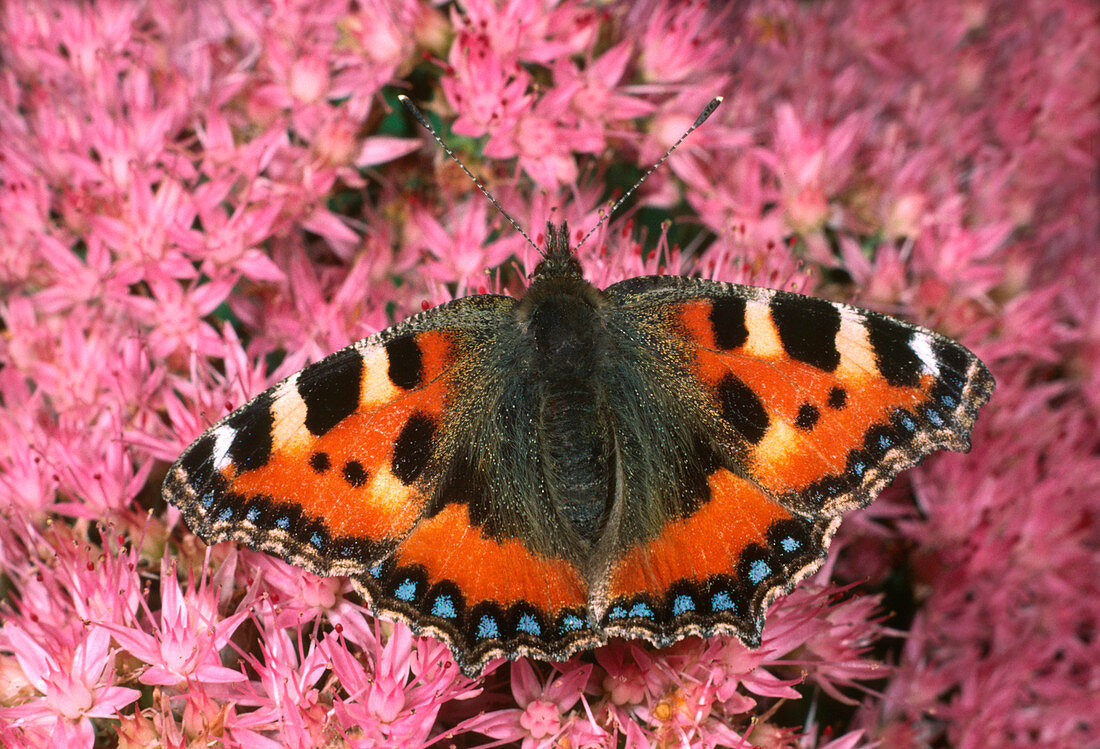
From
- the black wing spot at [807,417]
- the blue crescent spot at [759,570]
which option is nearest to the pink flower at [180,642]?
the blue crescent spot at [759,570]

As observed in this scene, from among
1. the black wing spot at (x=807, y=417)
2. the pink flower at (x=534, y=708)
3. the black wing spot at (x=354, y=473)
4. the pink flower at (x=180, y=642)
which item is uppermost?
the black wing spot at (x=807, y=417)

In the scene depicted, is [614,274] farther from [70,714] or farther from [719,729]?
[70,714]

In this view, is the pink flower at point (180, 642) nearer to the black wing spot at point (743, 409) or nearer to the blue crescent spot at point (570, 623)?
the blue crescent spot at point (570, 623)

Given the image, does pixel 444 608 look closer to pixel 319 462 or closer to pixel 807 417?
pixel 319 462

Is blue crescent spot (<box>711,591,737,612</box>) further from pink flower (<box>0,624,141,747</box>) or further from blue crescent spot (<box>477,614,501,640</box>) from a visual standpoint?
pink flower (<box>0,624,141,747</box>)

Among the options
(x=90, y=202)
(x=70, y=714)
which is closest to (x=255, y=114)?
(x=90, y=202)

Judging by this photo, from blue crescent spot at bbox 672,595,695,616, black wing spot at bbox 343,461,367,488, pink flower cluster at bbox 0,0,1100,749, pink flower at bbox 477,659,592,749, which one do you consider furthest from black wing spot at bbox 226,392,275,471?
blue crescent spot at bbox 672,595,695,616
